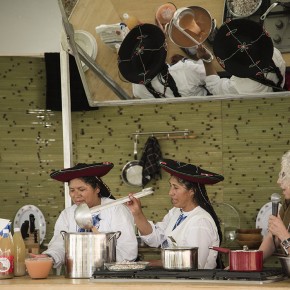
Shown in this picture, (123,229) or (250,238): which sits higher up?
(123,229)

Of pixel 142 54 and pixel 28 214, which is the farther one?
pixel 28 214

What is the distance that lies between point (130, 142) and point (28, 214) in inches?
53.9

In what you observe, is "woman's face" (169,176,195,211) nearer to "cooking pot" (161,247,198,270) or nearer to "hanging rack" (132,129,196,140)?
"cooking pot" (161,247,198,270)

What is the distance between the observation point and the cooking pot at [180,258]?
4.11m

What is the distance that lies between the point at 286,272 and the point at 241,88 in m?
1.73

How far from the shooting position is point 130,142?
7.79m

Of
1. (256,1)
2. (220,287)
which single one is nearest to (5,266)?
(220,287)

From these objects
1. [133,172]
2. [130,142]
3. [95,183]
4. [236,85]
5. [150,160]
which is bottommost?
[95,183]

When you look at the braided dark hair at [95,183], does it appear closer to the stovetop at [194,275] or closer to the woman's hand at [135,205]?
the woman's hand at [135,205]

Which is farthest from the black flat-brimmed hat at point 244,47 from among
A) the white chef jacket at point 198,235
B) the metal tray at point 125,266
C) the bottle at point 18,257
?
the bottle at point 18,257

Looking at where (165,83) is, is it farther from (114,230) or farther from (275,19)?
(114,230)

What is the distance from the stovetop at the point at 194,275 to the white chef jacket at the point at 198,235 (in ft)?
2.26

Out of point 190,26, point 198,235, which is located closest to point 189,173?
point 198,235

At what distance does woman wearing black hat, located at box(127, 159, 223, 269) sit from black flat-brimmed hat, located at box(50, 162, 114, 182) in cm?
47
